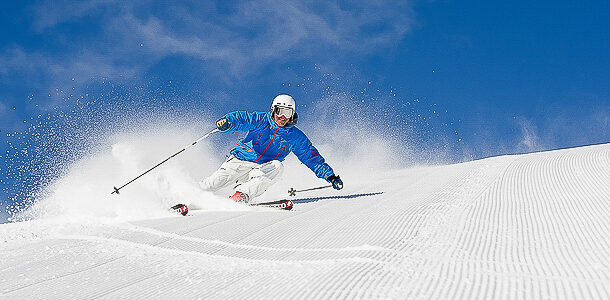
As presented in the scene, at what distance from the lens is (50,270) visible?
239 centimetres

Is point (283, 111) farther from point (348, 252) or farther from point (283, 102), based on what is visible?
point (348, 252)

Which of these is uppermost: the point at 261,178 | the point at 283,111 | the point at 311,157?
the point at 283,111

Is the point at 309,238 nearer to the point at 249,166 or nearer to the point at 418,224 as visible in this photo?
the point at 418,224

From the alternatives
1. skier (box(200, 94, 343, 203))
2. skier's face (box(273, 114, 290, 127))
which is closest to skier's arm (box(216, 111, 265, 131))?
skier (box(200, 94, 343, 203))

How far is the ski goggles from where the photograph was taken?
643 centimetres

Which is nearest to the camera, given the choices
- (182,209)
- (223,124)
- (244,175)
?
(182,209)

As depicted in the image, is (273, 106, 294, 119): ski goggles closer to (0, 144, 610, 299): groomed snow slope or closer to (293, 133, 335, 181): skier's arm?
(293, 133, 335, 181): skier's arm

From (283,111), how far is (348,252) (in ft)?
13.6

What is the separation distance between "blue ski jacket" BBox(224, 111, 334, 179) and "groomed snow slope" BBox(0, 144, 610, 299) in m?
2.32

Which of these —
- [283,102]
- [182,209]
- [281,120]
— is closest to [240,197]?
[182,209]

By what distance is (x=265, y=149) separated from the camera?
673 centimetres

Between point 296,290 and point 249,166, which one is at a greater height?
point 249,166

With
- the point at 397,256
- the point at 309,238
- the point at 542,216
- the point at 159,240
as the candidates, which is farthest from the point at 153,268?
the point at 542,216

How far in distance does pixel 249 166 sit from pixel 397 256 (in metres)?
4.59
